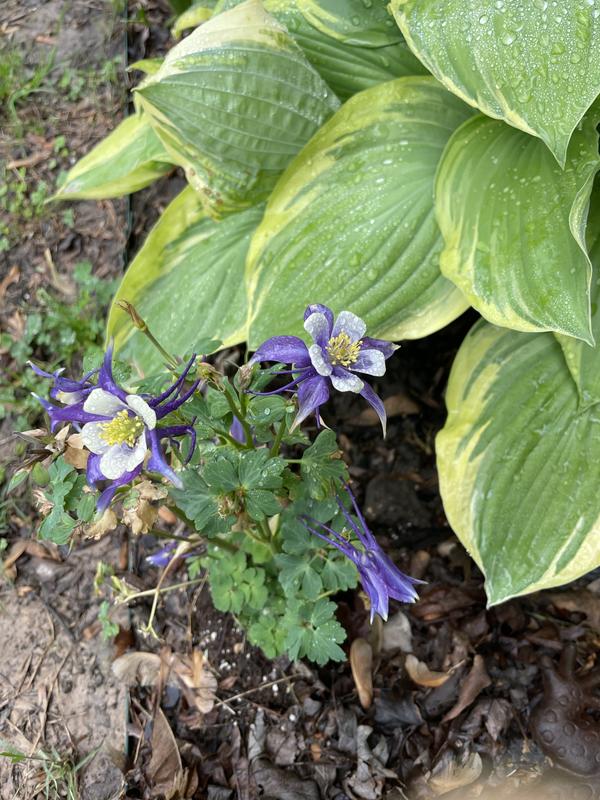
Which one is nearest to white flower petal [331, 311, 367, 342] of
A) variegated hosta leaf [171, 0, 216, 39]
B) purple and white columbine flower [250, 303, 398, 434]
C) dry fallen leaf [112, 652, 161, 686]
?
purple and white columbine flower [250, 303, 398, 434]

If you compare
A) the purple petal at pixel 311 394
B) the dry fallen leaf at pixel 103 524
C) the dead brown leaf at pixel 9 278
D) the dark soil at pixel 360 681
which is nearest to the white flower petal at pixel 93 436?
the dry fallen leaf at pixel 103 524

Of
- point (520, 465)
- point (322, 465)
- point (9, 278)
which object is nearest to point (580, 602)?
point (520, 465)

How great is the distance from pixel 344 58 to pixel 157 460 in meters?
1.08

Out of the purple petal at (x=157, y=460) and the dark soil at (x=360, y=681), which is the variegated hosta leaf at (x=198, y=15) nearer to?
the dark soil at (x=360, y=681)

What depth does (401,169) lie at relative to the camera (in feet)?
4.42

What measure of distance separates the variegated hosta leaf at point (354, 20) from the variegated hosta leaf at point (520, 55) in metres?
0.29

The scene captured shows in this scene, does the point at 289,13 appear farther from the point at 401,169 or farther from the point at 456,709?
the point at 456,709

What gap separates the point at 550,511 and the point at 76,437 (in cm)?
83

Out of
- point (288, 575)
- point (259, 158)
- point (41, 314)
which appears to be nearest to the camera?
point (288, 575)

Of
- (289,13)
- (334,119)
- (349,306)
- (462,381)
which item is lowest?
(462,381)

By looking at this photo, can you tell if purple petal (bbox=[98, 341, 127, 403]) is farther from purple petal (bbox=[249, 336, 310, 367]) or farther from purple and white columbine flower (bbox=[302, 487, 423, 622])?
purple and white columbine flower (bbox=[302, 487, 423, 622])

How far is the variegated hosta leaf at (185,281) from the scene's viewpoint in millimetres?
1542

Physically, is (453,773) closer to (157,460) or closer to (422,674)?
(422,674)

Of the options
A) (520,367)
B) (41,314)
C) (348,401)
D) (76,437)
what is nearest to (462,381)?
(520,367)
